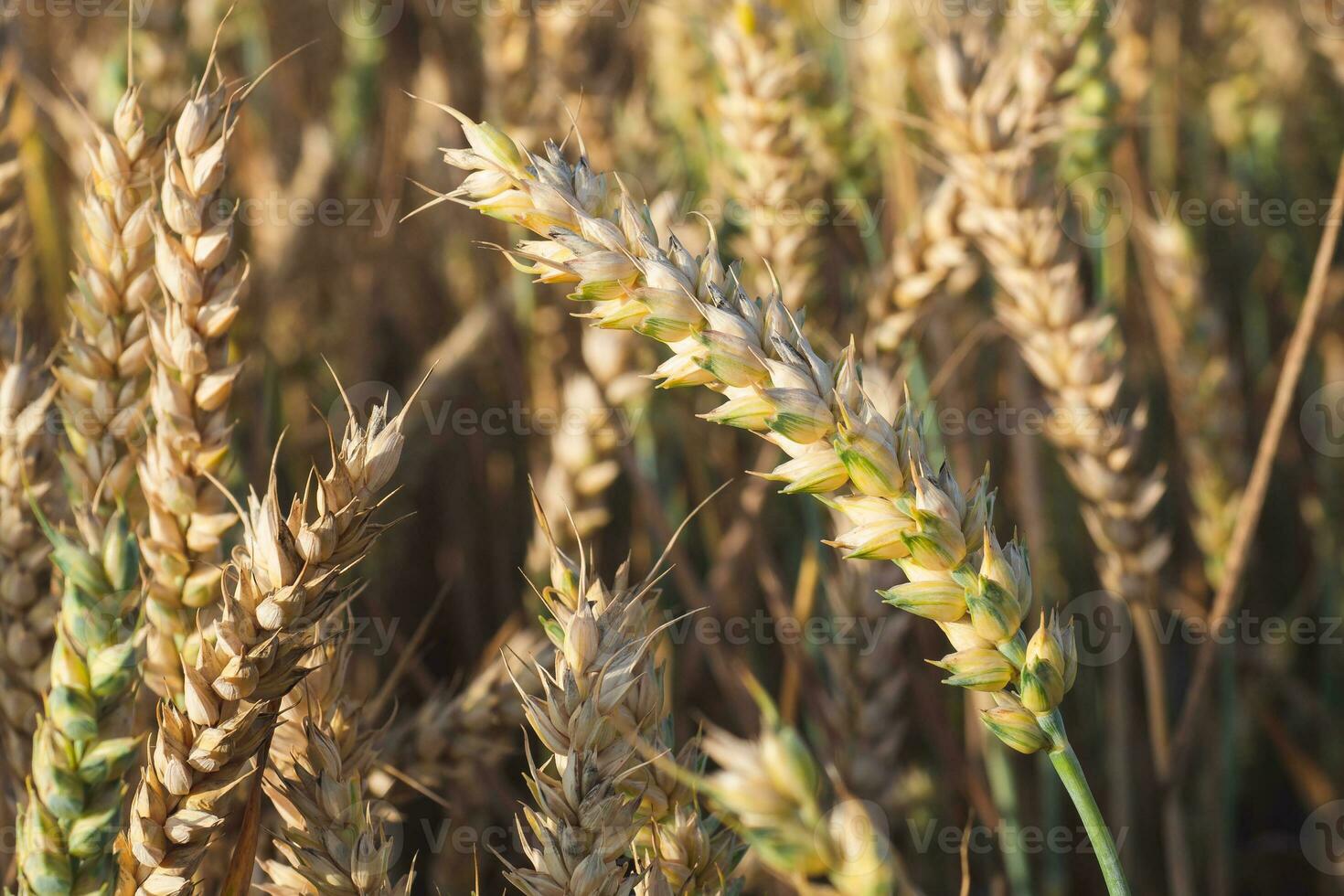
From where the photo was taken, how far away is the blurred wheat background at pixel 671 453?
49cm

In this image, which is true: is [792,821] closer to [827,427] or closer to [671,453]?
[827,427]

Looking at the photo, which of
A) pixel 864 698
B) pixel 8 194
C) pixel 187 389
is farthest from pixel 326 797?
pixel 8 194

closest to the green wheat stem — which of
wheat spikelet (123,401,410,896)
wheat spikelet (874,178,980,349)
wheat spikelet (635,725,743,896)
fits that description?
wheat spikelet (635,725,743,896)

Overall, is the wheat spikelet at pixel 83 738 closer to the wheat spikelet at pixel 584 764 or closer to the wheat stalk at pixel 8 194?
the wheat spikelet at pixel 584 764

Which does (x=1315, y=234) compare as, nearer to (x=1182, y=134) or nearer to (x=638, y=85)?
(x=1182, y=134)

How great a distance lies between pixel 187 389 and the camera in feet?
1.93

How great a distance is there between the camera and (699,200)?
146 cm

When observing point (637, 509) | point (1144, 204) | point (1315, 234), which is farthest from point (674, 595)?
point (1315, 234)

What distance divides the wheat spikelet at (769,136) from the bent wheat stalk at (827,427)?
1.79ft

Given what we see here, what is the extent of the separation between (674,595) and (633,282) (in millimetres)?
926

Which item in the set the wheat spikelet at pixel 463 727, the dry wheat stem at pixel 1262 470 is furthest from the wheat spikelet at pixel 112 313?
the dry wheat stem at pixel 1262 470

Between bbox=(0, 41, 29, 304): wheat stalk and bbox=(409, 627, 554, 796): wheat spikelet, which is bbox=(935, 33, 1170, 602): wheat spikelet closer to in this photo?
bbox=(409, 627, 554, 796): wheat spikelet

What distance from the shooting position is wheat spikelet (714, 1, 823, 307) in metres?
1.01

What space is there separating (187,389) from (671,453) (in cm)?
88
